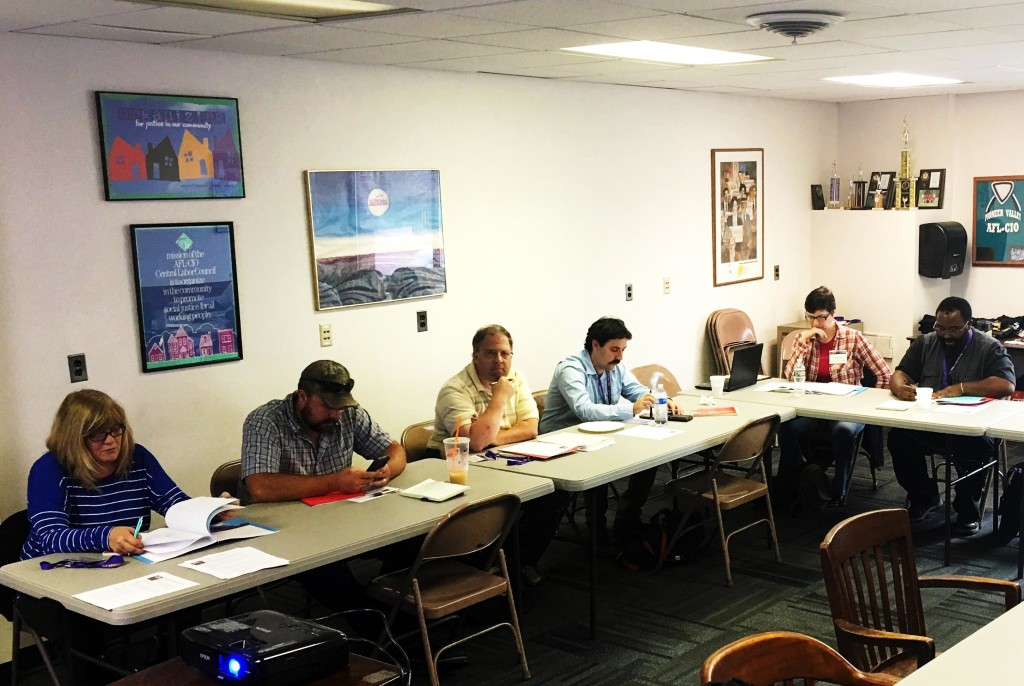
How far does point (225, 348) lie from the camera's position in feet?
16.8

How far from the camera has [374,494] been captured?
4.31 metres

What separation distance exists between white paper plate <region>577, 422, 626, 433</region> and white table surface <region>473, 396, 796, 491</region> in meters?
0.05

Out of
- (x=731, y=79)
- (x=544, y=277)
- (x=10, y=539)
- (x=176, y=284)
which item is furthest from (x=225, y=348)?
(x=731, y=79)

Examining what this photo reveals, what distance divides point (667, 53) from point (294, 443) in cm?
298

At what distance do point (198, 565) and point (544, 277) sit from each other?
3.78 meters

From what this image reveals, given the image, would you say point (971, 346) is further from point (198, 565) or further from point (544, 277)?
point (198, 565)

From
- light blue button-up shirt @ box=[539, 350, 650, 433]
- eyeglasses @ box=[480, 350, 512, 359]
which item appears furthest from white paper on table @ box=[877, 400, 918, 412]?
eyeglasses @ box=[480, 350, 512, 359]

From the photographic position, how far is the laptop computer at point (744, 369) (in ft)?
21.3

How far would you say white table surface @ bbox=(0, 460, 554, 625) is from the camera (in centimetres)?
320

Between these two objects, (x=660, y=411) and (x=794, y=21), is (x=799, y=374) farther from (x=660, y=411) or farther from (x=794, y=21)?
(x=794, y=21)

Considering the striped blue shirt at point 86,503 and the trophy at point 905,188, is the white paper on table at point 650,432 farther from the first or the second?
the trophy at point 905,188

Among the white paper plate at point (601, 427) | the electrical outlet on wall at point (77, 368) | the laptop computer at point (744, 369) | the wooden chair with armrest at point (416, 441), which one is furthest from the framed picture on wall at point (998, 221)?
the electrical outlet on wall at point (77, 368)

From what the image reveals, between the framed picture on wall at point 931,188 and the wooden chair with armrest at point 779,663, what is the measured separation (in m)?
7.11

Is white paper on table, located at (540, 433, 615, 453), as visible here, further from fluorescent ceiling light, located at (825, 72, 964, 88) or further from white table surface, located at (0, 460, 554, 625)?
fluorescent ceiling light, located at (825, 72, 964, 88)
